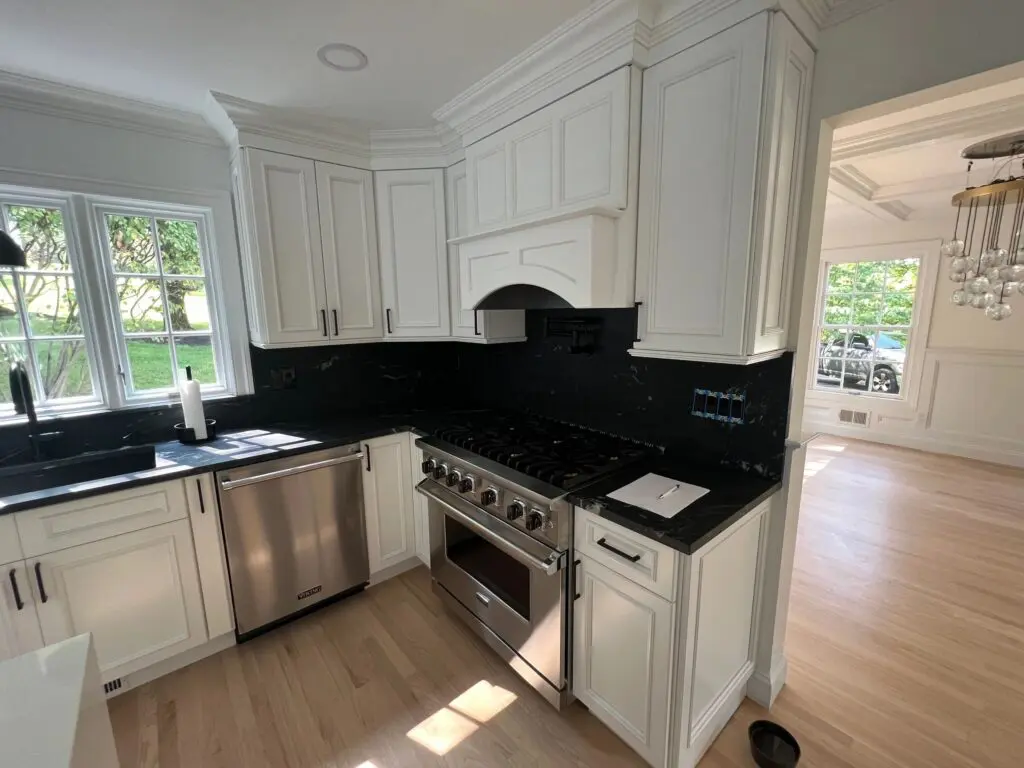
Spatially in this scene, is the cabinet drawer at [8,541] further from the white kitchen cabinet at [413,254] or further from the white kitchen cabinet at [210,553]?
the white kitchen cabinet at [413,254]

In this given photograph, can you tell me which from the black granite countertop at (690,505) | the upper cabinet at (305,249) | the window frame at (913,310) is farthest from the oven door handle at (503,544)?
the window frame at (913,310)

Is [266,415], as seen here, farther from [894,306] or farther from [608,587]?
[894,306]

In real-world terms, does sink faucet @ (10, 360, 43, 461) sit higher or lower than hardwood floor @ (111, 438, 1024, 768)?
higher

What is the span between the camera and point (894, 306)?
4.96 metres

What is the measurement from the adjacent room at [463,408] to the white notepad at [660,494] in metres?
0.02

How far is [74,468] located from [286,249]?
4.62 ft

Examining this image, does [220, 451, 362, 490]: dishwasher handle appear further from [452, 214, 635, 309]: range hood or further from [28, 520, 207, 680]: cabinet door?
[452, 214, 635, 309]: range hood

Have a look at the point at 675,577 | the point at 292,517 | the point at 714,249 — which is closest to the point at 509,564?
the point at 675,577

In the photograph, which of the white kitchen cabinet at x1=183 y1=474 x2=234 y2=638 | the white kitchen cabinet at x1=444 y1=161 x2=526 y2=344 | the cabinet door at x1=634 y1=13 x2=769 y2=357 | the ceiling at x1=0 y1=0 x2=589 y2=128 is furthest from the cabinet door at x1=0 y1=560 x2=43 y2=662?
the cabinet door at x1=634 y1=13 x2=769 y2=357

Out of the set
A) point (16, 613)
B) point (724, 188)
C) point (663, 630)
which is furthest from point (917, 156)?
point (16, 613)

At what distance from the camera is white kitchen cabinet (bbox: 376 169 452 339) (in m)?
2.46

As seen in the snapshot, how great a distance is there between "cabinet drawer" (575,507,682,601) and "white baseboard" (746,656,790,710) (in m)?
0.90

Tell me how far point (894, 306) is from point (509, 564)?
18.4 ft

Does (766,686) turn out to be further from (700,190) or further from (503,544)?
(700,190)
